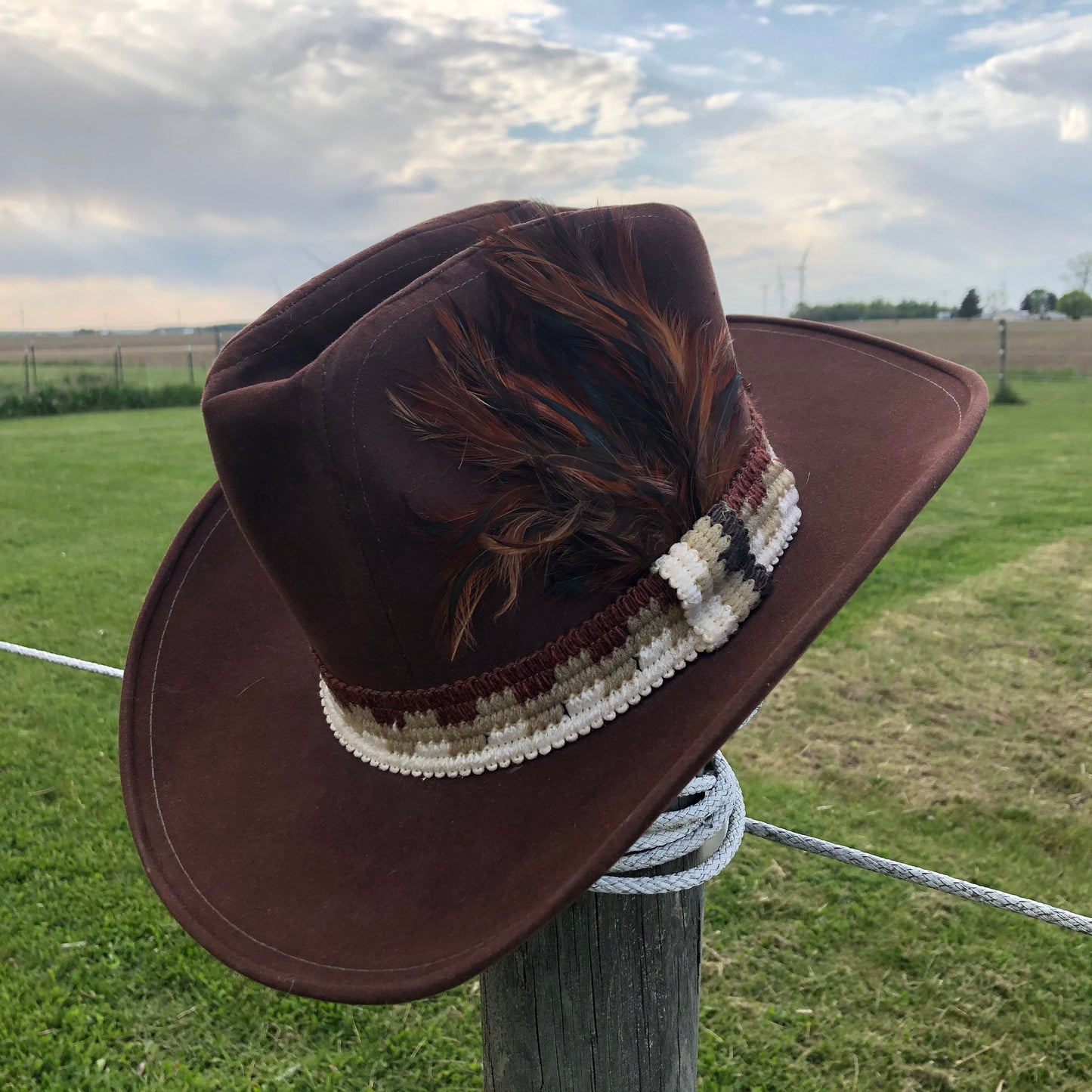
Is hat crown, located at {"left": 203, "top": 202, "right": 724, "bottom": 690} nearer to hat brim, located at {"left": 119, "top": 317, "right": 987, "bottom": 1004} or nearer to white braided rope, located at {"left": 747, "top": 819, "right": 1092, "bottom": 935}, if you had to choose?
hat brim, located at {"left": 119, "top": 317, "right": 987, "bottom": 1004}

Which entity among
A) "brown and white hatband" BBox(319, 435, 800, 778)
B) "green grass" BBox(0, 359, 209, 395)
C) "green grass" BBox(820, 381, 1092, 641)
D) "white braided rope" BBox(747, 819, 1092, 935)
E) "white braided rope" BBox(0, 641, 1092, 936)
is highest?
"green grass" BBox(0, 359, 209, 395)

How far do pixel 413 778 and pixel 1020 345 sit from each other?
22.2m

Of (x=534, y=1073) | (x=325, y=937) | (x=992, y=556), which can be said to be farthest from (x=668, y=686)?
(x=992, y=556)

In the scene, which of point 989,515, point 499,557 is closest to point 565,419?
point 499,557

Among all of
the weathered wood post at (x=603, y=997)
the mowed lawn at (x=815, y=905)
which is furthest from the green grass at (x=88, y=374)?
the weathered wood post at (x=603, y=997)

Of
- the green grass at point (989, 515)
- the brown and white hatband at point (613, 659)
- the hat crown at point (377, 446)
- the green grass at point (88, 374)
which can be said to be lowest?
the green grass at point (989, 515)

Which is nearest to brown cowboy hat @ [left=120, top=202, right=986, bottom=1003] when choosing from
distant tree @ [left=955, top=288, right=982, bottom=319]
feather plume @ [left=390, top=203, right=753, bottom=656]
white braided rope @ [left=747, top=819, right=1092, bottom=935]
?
feather plume @ [left=390, top=203, right=753, bottom=656]

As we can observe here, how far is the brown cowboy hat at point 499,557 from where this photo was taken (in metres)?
0.92

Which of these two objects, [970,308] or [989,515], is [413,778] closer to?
[989,515]

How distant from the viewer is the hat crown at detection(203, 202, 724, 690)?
922 millimetres

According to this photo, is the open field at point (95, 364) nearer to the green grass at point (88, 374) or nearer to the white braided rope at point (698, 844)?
the green grass at point (88, 374)

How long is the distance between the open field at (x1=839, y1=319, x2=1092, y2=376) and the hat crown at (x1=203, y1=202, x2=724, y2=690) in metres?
17.9

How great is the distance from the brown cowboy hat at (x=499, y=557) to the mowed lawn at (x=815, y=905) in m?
1.46

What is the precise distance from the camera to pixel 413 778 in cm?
110
